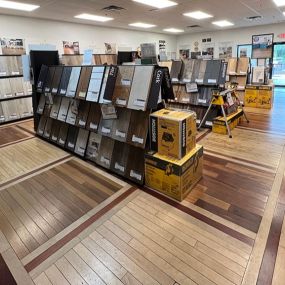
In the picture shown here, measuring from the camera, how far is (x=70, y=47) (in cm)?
732

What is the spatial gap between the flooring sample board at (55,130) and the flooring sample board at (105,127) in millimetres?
1332

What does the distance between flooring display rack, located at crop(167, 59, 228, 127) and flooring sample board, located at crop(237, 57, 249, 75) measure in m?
2.34

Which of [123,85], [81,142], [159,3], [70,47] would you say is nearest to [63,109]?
[81,142]

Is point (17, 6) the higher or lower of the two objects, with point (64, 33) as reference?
higher

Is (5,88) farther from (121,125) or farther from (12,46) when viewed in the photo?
(121,125)

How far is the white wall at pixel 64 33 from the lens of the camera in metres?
5.93

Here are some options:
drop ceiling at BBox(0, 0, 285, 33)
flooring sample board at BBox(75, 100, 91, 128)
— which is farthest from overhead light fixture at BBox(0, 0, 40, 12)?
flooring sample board at BBox(75, 100, 91, 128)

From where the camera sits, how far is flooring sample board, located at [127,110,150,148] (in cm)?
264

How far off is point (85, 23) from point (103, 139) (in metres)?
5.79

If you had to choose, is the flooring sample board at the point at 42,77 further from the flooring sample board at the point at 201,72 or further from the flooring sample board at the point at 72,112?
the flooring sample board at the point at 201,72

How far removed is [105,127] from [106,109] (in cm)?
27

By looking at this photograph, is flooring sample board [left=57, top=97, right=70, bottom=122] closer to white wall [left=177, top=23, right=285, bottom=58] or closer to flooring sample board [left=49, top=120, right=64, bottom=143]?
flooring sample board [left=49, top=120, right=64, bottom=143]

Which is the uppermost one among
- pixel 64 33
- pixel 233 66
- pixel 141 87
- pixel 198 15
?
pixel 198 15

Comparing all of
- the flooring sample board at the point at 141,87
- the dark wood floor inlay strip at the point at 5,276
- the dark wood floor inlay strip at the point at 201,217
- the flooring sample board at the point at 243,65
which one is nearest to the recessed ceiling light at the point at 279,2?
the flooring sample board at the point at 243,65
